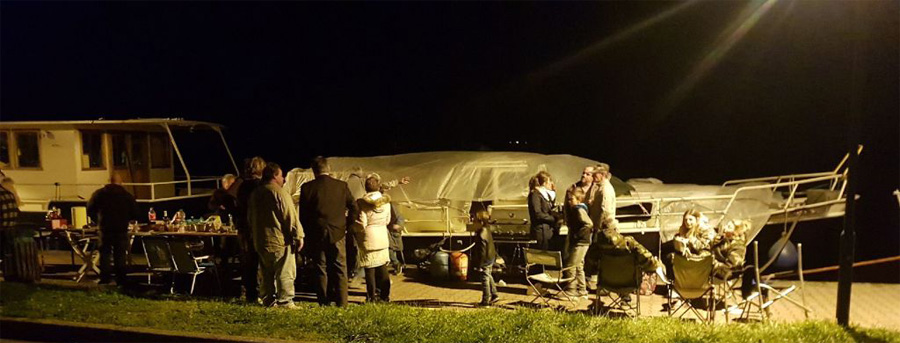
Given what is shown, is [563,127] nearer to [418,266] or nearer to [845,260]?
[418,266]

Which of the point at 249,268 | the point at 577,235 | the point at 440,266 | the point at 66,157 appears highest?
the point at 66,157

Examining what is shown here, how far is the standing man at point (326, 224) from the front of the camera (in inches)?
270

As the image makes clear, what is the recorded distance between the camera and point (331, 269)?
277 inches

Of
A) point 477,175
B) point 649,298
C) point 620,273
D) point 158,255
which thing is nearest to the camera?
point 620,273

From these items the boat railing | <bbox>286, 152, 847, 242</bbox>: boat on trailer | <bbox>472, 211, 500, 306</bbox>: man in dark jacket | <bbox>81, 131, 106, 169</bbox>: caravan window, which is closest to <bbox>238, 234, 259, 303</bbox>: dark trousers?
<bbox>286, 152, 847, 242</bbox>: boat on trailer

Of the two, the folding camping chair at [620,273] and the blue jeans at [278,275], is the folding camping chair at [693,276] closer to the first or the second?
the folding camping chair at [620,273]

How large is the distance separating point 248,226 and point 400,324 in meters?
2.41

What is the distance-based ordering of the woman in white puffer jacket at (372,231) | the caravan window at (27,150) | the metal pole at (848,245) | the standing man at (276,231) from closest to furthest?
the metal pole at (848,245), the standing man at (276,231), the woman in white puffer jacket at (372,231), the caravan window at (27,150)

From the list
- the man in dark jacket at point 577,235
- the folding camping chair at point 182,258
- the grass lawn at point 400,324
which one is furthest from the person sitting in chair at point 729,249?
the folding camping chair at point 182,258

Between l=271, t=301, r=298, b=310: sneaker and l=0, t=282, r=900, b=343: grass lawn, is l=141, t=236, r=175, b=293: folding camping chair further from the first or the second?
l=271, t=301, r=298, b=310: sneaker

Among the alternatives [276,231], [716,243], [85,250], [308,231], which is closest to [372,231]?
[308,231]

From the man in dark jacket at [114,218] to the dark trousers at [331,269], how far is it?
3.22 m

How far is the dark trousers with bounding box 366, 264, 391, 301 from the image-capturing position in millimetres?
7215

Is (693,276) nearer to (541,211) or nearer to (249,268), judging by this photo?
(541,211)
